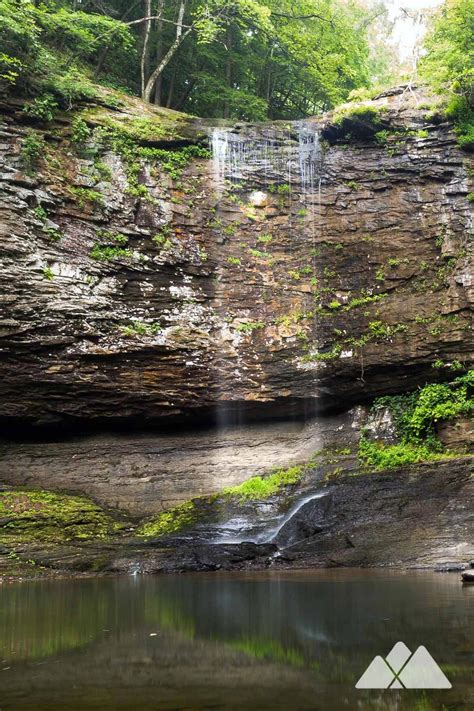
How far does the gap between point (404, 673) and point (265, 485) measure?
11.7 metres

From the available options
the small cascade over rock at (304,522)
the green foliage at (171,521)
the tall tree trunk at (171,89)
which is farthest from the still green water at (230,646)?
the tall tree trunk at (171,89)

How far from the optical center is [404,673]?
3.17 m

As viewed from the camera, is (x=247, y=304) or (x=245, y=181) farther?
(x=245, y=181)

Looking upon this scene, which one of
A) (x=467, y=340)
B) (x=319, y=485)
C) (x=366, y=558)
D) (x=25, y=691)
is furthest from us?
(x=467, y=340)

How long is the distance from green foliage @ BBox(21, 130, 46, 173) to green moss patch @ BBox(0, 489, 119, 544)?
849cm

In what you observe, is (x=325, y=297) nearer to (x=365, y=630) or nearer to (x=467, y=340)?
(x=467, y=340)

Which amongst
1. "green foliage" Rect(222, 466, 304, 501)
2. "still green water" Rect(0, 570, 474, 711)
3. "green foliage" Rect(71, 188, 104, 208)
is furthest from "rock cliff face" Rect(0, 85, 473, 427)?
"still green water" Rect(0, 570, 474, 711)

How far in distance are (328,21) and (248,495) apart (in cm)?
1804

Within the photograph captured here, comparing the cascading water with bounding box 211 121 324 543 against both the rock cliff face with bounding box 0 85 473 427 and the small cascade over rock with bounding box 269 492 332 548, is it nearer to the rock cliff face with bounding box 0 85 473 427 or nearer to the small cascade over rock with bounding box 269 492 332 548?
the rock cliff face with bounding box 0 85 473 427

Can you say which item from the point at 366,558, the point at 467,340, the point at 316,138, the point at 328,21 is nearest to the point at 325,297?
the point at 467,340

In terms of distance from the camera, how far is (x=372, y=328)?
16312 millimetres

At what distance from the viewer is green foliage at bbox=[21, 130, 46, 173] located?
49.6 ft

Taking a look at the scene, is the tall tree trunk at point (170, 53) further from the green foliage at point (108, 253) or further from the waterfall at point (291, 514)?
the waterfall at point (291, 514)

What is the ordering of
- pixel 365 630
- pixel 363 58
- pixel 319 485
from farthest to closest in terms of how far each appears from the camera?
1. pixel 363 58
2. pixel 319 485
3. pixel 365 630
